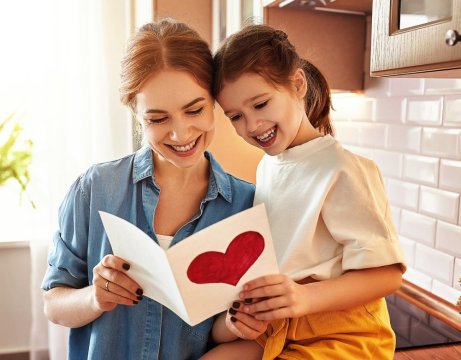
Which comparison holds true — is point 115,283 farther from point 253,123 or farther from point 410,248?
point 410,248

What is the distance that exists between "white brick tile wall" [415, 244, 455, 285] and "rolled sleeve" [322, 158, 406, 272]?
0.52 metres

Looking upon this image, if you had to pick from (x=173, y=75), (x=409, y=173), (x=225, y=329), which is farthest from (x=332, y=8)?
(x=225, y=329)

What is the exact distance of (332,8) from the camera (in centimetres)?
153

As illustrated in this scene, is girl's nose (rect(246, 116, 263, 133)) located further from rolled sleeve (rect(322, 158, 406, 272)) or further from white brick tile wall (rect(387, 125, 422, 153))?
white brick tile wall (rect(387, 125, 422, 153))

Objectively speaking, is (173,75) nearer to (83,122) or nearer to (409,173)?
(409,173)

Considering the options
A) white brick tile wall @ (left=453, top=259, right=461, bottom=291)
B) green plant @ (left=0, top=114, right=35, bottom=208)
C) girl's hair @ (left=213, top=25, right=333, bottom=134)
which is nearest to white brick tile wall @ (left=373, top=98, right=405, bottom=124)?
white brick tile wall @ (left=453, top=259, right=461, bottom=291)

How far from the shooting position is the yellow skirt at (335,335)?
93 centimetres

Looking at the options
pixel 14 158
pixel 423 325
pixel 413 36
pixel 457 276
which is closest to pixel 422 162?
pixel 457 276

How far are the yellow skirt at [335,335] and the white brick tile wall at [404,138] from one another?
26.4 inches

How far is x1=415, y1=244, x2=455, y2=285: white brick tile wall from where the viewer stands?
4.46 ft

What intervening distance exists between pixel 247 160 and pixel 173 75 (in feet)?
3.24

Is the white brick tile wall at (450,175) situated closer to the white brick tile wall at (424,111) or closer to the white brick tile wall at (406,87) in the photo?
the white brick tile wall at (424,111)

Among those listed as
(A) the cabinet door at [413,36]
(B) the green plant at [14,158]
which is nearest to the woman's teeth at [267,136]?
(A) the cabinet door at [413,36]

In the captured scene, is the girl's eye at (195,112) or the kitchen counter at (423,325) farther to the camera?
the kitchen counter at (423,325)
